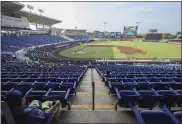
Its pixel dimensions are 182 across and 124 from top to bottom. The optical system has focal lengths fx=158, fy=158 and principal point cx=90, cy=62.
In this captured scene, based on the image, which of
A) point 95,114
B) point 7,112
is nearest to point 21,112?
point 7,112

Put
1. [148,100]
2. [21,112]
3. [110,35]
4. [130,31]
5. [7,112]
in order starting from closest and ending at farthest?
1. [7,112]
2. [21,112]
3. [148,100]
4. [130,31]
5. [110,35]

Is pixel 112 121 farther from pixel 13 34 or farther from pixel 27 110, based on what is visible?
pixel 13 34

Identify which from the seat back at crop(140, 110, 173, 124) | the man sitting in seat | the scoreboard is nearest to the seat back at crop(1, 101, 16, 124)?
the man sitting in seat

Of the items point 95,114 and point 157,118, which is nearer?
point 157,118

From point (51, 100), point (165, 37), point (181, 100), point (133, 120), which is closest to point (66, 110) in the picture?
point (51, 100)

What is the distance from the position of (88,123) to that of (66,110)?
1143 mm

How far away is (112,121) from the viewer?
4547 mm

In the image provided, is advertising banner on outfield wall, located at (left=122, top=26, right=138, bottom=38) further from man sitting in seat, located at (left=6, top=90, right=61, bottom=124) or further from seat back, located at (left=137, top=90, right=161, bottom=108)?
man sitting in seat, located at (left=6, top=90, right=61, bottom=124)

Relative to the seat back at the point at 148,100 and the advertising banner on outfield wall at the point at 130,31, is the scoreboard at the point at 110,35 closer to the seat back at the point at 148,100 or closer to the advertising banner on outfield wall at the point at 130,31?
the advertising banner on outfield wall at the point at 130,31

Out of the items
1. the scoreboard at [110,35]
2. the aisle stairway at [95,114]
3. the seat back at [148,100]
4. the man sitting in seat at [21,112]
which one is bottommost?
the aisle stairway at [95,114]

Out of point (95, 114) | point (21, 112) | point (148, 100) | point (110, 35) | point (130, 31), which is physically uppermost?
point (130, 31)

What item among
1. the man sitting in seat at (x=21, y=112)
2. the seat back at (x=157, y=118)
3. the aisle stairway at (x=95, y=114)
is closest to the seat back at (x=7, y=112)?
the man sitting in seat at (x=21, y=112)

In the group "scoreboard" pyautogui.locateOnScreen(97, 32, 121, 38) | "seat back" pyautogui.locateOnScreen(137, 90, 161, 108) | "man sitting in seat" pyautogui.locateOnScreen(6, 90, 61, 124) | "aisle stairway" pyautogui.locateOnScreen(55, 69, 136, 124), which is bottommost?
"aisle stairway" pyautogui.locateOnScreen(55, 69, 136, 124)

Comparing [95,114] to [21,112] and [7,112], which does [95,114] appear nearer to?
[21,112]
